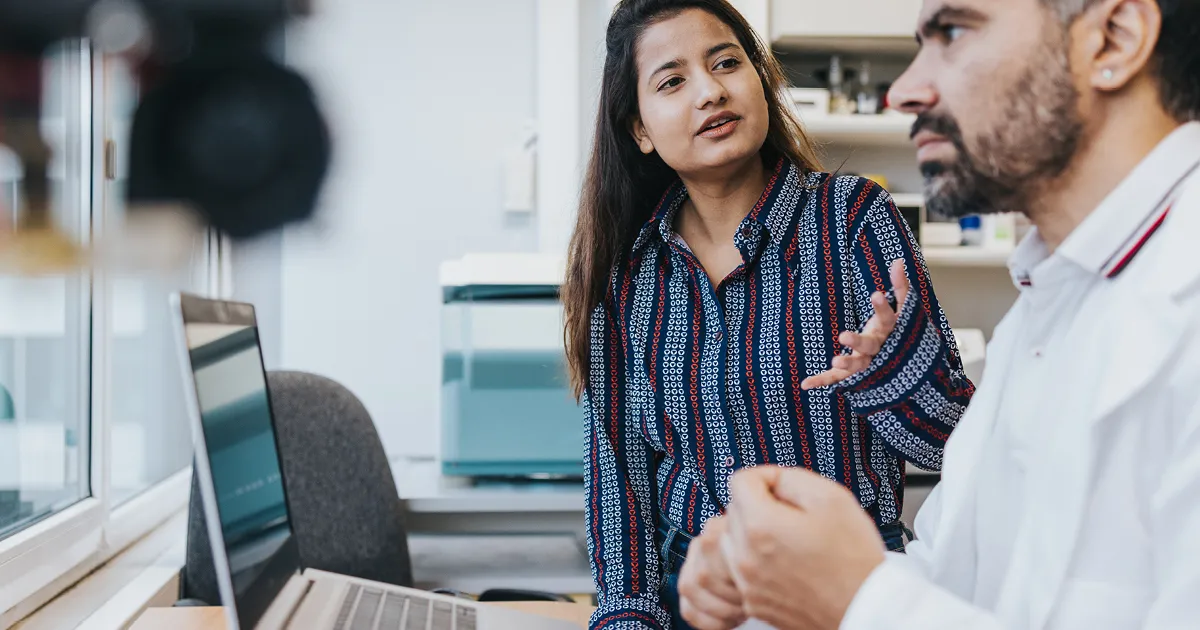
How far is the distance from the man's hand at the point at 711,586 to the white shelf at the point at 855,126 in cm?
188

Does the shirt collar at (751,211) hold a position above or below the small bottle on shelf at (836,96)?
below

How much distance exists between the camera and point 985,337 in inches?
104

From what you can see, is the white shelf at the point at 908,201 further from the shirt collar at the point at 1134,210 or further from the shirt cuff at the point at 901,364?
the shirt collar at the point at 1134,210

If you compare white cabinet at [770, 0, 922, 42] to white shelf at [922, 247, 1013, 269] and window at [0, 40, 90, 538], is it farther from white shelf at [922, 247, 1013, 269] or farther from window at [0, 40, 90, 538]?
window at [0, 40, 90, 538]

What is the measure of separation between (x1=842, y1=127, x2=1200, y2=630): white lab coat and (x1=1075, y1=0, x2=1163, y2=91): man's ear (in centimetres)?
7

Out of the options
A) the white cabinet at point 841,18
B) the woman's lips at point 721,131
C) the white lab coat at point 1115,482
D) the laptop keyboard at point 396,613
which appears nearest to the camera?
the white lab coat at point 1115,482

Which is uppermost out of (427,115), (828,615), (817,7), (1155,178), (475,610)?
(817,7)

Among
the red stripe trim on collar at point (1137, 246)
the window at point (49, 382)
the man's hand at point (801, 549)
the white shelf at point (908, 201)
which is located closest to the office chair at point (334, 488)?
the window at point (49, 382)

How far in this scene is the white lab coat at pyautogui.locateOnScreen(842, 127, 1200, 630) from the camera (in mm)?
500

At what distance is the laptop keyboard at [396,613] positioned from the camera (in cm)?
89

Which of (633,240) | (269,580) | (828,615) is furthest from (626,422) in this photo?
(828,615)

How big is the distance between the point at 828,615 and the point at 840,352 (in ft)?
1.87

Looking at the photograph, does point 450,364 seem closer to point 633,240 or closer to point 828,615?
point 633,240

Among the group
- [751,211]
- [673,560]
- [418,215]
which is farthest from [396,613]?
[418,215]
